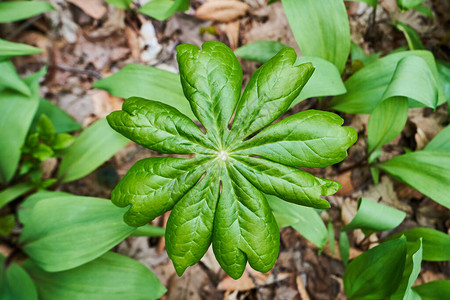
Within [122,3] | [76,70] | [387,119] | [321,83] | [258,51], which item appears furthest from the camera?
[76,70]

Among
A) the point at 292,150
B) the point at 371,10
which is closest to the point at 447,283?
the point at 292,150

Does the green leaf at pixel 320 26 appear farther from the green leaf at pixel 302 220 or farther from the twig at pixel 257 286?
the twig at pixel 257 286

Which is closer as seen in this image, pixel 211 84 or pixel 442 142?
pixel 211 84

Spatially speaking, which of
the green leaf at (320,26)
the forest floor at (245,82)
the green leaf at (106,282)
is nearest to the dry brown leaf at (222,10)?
the forest floor at (245,82)

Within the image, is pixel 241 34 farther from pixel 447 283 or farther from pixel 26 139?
pixel 447 283

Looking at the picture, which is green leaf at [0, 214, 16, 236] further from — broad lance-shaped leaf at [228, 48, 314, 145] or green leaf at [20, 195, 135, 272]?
broad lance-shaped leaf at [228, 48, 314, 145]

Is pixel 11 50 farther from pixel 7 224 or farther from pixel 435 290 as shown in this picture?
pixel 435 290

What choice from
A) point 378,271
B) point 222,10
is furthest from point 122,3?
A: point 378,271
